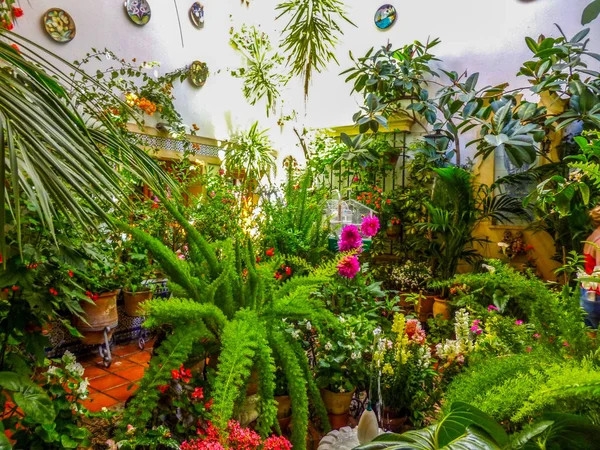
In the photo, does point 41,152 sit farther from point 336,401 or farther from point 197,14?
point 197,14

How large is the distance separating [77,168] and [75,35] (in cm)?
370

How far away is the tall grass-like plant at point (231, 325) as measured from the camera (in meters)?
1.12

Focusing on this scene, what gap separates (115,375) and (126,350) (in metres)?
0.38

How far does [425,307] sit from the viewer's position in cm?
346

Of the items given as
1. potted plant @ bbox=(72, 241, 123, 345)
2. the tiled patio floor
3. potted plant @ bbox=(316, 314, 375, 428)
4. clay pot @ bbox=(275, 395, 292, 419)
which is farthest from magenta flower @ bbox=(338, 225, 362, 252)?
potted plant @ bbox=(72, 241, 123, 345)

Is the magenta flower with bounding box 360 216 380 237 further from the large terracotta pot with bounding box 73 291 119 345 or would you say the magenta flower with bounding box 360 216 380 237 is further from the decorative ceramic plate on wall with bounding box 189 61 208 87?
the decorative ceramic plate on wall with bounding box 189 61 208 87

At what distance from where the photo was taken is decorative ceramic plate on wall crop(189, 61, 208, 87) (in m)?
4.62

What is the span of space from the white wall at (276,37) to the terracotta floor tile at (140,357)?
203cm

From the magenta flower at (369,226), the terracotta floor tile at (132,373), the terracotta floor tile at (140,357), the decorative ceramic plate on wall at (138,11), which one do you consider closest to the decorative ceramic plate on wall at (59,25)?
the decorative ceramic plate on wall at (138,11)

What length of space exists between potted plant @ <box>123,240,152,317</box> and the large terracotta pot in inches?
6.8

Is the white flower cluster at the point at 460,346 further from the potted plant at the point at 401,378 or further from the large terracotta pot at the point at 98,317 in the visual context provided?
the large terracotta pot at the point at 98,317

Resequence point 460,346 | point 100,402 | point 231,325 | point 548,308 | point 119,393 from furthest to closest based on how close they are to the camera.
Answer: point 119,393 < point 100,402 < point 460,346 < point 231,325 < point 548,308

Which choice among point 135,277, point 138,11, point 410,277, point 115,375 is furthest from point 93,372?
point 138,11

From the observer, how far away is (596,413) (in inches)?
31.1
